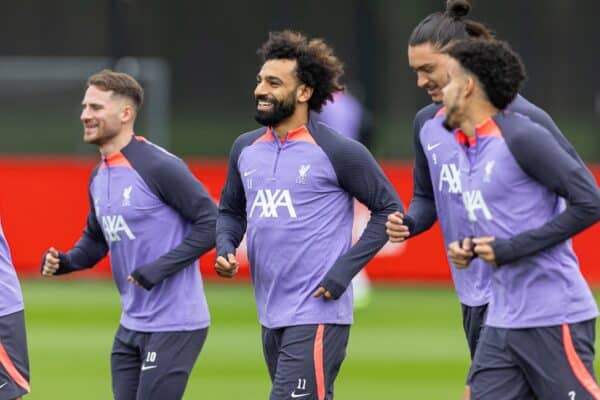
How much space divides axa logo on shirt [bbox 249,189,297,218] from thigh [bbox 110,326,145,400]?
1057 millimetres

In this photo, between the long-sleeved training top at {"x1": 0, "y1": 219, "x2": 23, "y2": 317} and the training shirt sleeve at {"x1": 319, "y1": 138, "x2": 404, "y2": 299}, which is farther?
the long-sleeved training top at {"x1": 0, "y1": 219, "x2": 23, "y2": 317}

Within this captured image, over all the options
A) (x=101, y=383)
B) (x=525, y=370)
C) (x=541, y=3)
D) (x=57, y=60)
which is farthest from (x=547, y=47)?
(x=525, y=370)

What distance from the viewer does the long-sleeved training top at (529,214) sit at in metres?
7.34

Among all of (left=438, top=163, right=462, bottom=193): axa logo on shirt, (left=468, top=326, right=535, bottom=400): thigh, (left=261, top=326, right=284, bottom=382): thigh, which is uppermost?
(left=438, top=163, right=462, bottom=193): axa logo on shirt

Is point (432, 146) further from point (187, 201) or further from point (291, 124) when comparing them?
point (187, 201)

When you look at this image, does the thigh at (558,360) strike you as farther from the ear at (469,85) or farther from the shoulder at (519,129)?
the ear at (469,85)

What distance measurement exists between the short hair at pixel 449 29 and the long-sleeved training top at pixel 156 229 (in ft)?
5.18

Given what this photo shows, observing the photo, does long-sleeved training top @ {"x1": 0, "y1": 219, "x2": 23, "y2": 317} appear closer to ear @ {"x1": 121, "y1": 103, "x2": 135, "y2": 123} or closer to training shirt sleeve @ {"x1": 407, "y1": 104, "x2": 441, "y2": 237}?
ear @ {"x1": 121, "y1": 103, "x2": 135, "y2": 123}

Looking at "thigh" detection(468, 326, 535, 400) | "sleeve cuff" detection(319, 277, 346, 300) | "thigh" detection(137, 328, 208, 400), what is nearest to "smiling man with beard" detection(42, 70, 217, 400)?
"thigh" detection(137, 328, 208, 400)

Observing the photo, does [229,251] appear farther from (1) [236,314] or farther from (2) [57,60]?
(2) [57,60]

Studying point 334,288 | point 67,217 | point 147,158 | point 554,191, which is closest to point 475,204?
point 554,191

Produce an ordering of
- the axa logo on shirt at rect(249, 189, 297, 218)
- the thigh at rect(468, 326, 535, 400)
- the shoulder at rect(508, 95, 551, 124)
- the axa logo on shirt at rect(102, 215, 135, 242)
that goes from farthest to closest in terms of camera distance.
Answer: the axa logo on shirt at rect(102, 215, 135, 242)
the axa logo on shirt at rect(249, 189, 297, 218)
the shoulder at rect(508, 95, 551, 124)
the thigh at rect(468, 326, 535, 400)

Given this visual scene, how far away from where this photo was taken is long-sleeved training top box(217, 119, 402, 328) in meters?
8.72

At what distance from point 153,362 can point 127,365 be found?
223mm
